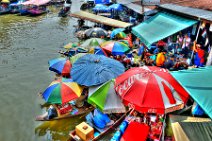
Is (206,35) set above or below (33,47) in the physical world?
above

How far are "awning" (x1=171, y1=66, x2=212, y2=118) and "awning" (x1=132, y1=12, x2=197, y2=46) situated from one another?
14.3 feet

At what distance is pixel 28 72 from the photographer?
19359mm

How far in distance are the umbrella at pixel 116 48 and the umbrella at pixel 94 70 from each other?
11.1ft

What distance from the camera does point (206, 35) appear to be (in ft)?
45.0

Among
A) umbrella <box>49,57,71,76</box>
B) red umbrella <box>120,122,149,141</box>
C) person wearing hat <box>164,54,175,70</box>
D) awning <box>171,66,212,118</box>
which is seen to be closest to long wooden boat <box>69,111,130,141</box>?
red umbrella <box>120,122,149,141</box>

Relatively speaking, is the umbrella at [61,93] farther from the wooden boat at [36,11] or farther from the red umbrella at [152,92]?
the wooden boat at [36,11]

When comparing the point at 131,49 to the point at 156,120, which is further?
the point at 131,49

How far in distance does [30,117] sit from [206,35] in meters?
11.7

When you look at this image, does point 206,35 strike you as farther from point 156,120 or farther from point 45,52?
point 45,52

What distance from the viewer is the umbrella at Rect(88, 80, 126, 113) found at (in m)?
11.3

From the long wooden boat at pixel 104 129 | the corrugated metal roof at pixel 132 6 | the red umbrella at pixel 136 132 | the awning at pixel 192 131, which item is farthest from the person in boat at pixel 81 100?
the corrugated metal roof at pixel 132 6

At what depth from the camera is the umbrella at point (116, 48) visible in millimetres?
18297

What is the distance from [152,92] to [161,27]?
25.4 ft

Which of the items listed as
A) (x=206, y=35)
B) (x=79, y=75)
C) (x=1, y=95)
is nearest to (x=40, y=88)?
(x=1, y=95)
